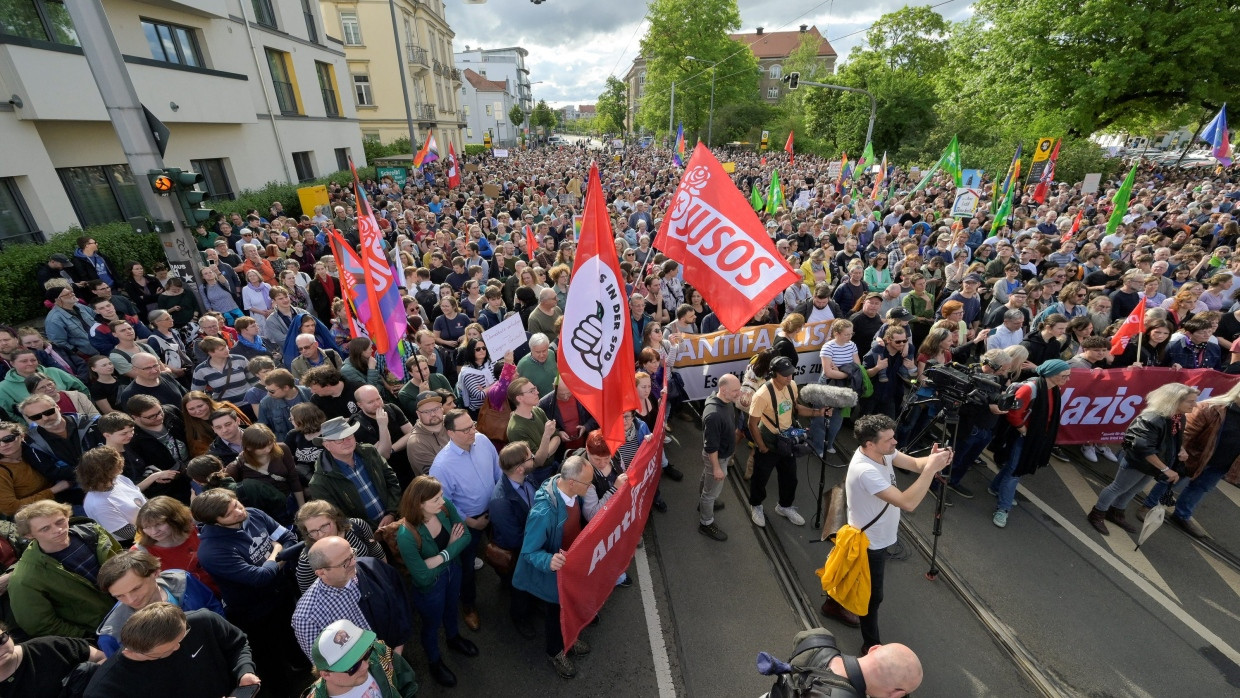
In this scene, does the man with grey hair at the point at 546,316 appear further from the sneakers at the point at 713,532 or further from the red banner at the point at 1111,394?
the red banner at the point at 1111,394

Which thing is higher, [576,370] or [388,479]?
[576,370]

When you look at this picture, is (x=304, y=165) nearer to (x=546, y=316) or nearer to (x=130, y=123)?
(x=130, y=123)

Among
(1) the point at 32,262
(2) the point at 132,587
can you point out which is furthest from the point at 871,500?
(1) the point at 32,262

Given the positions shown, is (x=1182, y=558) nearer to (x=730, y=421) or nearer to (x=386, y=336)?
(x=730, y=421)

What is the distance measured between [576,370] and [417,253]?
9.13m

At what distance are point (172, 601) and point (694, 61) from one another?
62182mm

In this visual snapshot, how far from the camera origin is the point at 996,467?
A: 649 centimetres

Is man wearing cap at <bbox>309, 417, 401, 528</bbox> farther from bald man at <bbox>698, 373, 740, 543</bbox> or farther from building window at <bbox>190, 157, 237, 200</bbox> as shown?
building window at <bbox>190, 157, 237, 200</bbox>

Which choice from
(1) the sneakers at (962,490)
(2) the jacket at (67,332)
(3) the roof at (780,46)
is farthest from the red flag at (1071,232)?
(3) the roof at (780,46)

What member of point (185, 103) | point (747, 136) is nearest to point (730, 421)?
point (185, 103)

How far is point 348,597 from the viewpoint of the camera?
2986 mm

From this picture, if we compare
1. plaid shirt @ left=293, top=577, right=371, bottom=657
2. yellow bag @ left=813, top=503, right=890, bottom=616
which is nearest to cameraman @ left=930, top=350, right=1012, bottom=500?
yellow bag @ left=813, top=503, right=890, bottom=616

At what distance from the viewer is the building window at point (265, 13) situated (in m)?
20.1

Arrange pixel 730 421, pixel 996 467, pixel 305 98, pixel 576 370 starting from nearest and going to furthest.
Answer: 1. pixel 576 370
2. pixel 730 421
3. pixel 996 467
4. pixel 305 98
